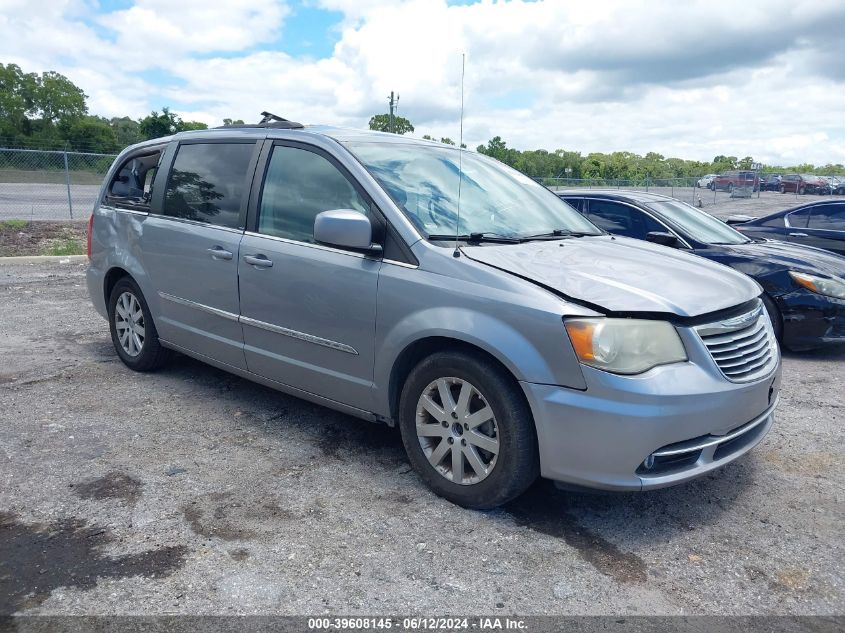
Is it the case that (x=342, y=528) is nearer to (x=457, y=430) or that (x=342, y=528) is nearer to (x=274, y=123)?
(x=457, y=430)

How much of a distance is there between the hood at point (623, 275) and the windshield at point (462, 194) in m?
0.25

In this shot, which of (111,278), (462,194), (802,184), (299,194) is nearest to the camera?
(462,194)

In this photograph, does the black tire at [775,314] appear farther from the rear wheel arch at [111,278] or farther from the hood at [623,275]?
the rear wheel arch at [111,278]

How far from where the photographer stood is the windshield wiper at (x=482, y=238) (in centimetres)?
369

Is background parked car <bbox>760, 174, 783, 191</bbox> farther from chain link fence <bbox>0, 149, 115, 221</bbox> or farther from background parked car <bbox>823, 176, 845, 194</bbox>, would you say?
chain link fence <bbox>0, 149, 115, 221</bbox>

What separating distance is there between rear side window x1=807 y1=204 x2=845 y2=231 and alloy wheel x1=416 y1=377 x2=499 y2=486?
811 cm

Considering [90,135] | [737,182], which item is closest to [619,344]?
[737,182]

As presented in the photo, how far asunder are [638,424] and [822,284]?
4.28 metres

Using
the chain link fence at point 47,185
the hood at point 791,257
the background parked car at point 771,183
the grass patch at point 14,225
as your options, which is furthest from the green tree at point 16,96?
the hood at point 791,257

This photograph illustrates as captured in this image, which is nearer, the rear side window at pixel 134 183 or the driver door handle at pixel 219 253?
the driver door handle at pixel 219 253

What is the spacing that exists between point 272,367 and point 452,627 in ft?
7.15

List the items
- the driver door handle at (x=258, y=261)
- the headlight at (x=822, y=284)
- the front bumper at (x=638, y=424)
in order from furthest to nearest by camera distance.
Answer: the headlight at (x=822, y=284) → the driver door handle at (x=258, y=261) → the front bumper at (x=638, y=424)

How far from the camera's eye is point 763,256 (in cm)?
677

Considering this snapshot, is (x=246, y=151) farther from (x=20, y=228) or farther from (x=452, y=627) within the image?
(x=20, y=228)
